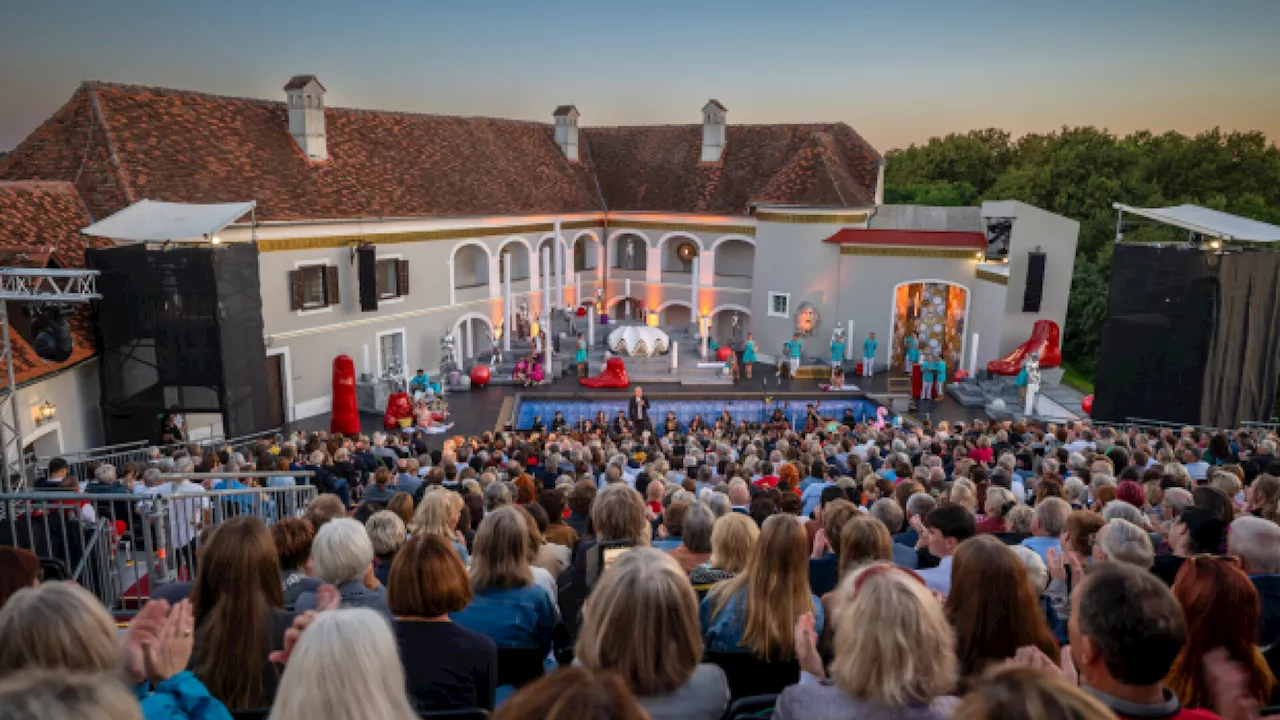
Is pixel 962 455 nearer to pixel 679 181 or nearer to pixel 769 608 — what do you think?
pixel 769 608

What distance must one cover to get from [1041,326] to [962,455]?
13.1m

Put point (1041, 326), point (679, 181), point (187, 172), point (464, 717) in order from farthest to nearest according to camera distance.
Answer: point (679, 181), point (1041, 326), point (187, 172), point (464, 717)

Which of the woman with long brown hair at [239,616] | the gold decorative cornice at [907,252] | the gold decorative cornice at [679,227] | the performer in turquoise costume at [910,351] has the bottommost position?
the performer in turquoise costume at [910,351]

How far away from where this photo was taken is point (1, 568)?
3713mm

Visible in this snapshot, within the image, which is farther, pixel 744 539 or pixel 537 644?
pixel 744 539

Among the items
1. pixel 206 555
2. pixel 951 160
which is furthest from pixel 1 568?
pixel 951 160

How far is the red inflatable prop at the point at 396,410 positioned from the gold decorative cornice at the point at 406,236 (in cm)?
445

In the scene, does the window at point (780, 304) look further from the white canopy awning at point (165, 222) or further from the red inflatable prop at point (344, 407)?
the white canopy awning at point (165, 222)

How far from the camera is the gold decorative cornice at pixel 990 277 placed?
2364cm

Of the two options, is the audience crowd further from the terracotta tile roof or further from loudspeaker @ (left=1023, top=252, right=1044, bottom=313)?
loudspeaker @ (left=1023, top=252, right=1044, bottom=313)

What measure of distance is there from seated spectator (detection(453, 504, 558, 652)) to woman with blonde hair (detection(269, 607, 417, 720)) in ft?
6.06

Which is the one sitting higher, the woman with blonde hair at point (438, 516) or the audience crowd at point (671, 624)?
the audience crowd at point (671, 624)

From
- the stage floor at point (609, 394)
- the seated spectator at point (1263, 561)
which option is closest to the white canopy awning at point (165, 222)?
the stage floor at point (609, 394)

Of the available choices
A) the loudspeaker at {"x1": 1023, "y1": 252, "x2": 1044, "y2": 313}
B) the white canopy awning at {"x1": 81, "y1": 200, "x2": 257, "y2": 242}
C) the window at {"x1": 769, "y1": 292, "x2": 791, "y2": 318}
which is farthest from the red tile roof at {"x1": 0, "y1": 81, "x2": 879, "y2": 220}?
the loudspeaker at {"x1": 1023, "y1": 252, "x2": 1044, "y2": 313}
